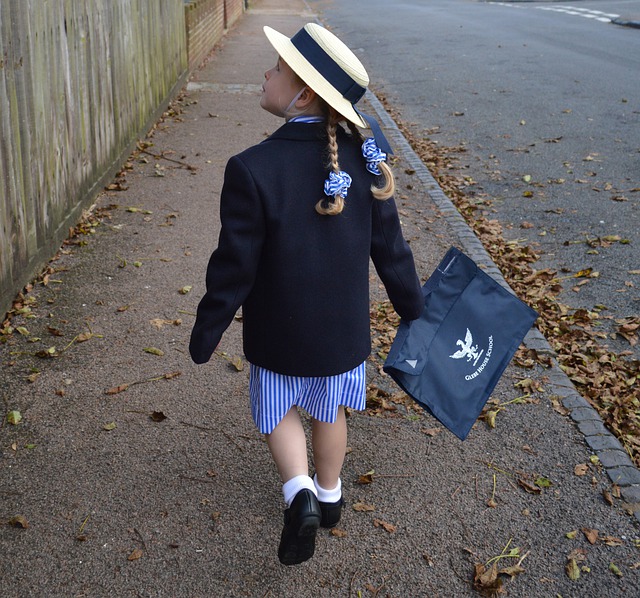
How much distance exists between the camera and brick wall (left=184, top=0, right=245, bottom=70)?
13062 millimetres

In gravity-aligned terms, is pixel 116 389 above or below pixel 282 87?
below

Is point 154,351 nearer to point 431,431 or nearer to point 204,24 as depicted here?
point 431,431

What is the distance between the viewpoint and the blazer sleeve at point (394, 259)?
3.01 metres

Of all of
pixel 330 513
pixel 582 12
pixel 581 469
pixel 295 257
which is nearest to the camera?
pixel 295 257

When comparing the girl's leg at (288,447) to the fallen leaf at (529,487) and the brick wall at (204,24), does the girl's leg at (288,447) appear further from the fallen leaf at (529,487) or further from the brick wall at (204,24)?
the brick wall at (204,24)

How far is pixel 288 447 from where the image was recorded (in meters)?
3.11

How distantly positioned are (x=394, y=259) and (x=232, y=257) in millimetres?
637

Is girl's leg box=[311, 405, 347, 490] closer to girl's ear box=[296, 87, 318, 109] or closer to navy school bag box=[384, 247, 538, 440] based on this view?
navy school bag box=[384, 247, 538, 440]

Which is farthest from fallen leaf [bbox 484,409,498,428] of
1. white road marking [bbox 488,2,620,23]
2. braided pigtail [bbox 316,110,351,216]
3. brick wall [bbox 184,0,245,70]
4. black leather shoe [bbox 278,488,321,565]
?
white road marking [bbox 488,2,620,23]

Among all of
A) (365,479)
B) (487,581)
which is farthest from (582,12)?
(487,581)

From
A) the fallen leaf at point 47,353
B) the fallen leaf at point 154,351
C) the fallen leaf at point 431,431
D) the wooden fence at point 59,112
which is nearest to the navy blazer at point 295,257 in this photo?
the fallen leaf at point 431,431

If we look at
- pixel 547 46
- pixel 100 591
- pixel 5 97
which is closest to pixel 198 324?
pixel 100 591

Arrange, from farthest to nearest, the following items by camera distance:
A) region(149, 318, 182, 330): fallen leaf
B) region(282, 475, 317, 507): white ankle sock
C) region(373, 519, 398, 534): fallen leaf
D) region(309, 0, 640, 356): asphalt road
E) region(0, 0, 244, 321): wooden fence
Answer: region(309, 0, 640, 356): asphalt road, region(149, 318, 182, 330): fallen leaf, region(0, 0, 244, 321): wooden fence, region(373, 519, 398, 534): fallen leaf, region(282, 475, 317, 507): white ankle sock

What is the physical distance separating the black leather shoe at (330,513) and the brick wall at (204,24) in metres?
10.5
